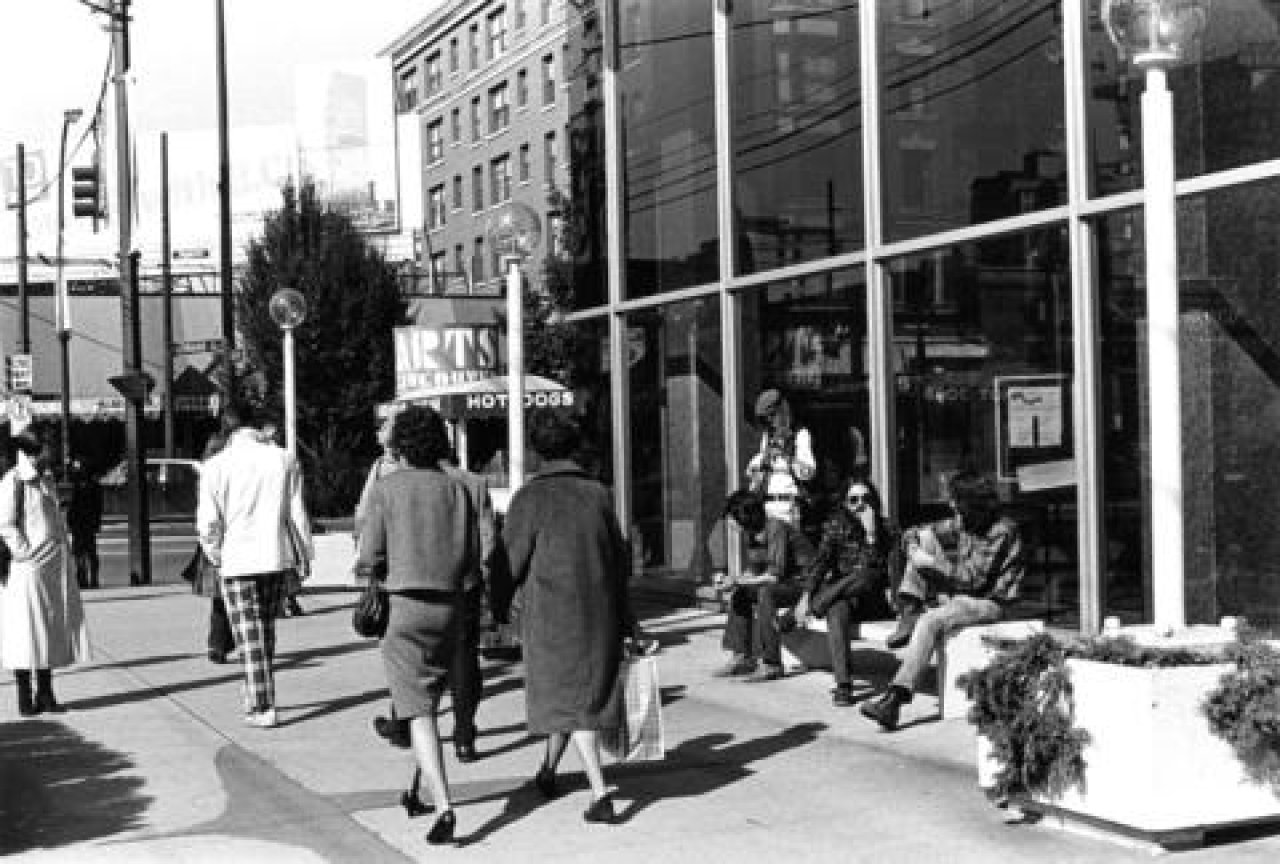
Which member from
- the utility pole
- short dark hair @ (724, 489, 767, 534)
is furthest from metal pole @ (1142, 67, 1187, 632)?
the utility pole

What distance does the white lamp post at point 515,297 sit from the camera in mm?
11180

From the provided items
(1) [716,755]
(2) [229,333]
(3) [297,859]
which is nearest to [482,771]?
(1) [716,755]

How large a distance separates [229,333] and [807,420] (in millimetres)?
19138

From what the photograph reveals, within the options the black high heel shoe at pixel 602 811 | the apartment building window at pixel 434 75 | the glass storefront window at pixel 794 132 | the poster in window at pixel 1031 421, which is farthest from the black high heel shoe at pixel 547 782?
the apartment building window at pixel 434 75

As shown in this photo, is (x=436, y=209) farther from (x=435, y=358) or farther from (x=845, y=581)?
(x=845, y=581)

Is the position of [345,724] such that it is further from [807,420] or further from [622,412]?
[622,412]

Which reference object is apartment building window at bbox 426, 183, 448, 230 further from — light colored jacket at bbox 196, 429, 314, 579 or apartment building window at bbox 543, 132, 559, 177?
light colored jacket at bbox 196, 429, 314, 579

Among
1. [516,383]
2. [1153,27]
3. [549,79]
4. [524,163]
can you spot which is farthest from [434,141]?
[1153,27]

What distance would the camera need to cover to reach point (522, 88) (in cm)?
6116

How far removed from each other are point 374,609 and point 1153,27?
13.3 ft

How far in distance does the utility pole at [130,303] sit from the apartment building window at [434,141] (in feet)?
160

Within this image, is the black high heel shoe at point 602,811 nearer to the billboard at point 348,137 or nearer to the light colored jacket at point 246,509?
the light colored jacket at point 246,509

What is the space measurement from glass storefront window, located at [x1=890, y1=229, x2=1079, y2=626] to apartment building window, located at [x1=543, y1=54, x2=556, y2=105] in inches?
1942

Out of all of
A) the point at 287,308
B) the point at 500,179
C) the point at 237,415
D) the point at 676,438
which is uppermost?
the point at 500,179
